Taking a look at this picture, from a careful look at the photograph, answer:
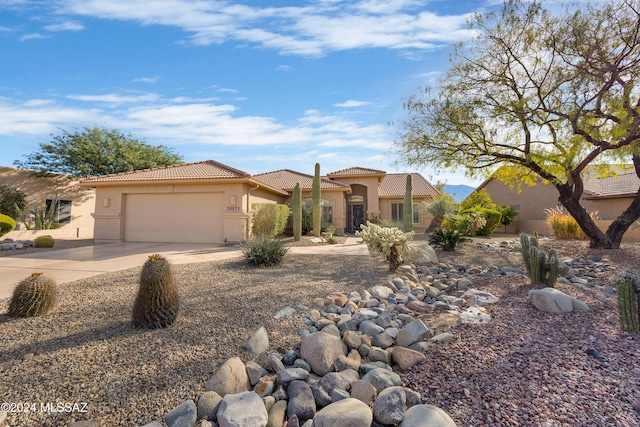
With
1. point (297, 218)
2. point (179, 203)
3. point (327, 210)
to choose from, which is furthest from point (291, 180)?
point (179, 203)

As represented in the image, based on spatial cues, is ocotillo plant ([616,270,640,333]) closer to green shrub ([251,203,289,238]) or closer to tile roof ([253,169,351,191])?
Answer: green shrub ([251,203,289,238])

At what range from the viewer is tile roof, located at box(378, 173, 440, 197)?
25.1 meters

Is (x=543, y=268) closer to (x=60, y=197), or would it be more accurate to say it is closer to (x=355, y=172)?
(x=355, y=172)

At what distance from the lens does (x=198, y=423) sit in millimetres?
2506

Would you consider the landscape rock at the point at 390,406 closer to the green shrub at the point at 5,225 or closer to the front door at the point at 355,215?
the green shrub at the point at 5,225

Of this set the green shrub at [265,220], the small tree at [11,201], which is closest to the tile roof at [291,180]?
the green shrub at [265,220]

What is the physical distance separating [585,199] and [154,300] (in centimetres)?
2577

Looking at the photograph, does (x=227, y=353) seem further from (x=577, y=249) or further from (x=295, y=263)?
(x=577, y=249)

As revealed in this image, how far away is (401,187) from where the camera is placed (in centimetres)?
2638

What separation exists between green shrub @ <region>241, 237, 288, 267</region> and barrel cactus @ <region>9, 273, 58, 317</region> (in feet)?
13.7

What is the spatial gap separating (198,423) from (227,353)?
974mm

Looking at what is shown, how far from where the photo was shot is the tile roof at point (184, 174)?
1424 cm

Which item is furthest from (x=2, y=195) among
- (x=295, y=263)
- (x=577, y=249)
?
(x=577, y=249)

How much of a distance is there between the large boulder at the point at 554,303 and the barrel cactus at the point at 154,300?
5.12 meters
